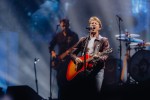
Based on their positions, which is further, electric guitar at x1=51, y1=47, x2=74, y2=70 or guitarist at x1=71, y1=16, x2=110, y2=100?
electric guitar at x1=51, y1=47, x2=74, y2=70

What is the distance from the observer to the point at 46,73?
11.0 meters

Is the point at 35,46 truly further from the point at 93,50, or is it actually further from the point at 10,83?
the point at 93,50

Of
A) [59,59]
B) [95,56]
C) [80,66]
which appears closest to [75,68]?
[80,66]

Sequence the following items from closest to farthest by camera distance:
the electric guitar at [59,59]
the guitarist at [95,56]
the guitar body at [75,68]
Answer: the guitarist at [95,56], the guitar body at [75,68], the electric guitar at [59,59]

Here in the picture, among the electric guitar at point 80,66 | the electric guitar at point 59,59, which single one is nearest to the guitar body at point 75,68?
the electric guitar at point 80,66

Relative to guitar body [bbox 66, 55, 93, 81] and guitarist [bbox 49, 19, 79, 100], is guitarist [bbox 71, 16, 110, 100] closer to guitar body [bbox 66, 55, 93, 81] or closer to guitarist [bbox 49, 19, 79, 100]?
guitar body [bbox 66, 55, 93, 81]

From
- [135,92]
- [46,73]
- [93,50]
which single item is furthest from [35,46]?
[135,92]

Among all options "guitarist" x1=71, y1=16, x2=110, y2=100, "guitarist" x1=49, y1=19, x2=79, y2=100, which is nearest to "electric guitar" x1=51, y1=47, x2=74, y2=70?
"guitarist" x1=49, y1=19, x2=79, y2=100

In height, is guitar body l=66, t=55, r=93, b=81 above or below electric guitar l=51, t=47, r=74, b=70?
below

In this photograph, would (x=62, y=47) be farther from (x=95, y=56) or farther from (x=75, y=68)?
(x=95, y=56)

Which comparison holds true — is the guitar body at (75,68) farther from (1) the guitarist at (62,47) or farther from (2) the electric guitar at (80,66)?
(1) the guitarist at (62,47)

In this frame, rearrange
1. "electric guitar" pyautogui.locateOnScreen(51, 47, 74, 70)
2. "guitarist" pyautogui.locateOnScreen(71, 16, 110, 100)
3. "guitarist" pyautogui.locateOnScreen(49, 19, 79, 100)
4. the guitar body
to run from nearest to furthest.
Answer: "guitarist" pyautogui.locateOnScreen(71, 16, 110, 100)
the guitar body
"guitarist" pyautogui.locateOnScreen(49, 19, 79, 100)
"electric guitar" pyautogui.locateOnScreen(51, 47, 74, 70)

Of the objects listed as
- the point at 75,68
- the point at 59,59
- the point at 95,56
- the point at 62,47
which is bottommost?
the point at 75,68

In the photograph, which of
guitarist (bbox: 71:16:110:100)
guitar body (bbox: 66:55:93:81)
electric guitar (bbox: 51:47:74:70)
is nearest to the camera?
guitarist (bbox: 71:16:110:100)
